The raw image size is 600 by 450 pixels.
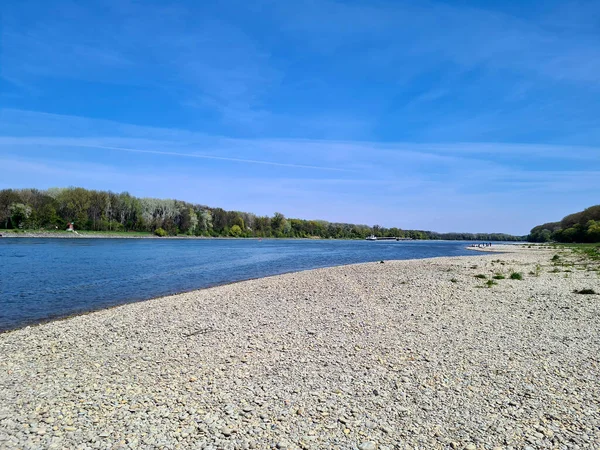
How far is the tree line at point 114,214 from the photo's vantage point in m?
87.6

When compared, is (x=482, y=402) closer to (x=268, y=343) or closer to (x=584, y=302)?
(x=268, y=343)

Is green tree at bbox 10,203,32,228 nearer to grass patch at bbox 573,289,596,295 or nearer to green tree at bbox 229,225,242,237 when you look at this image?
green tree at bbox 229,225,242,237

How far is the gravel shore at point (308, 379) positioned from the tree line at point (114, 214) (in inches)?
3740

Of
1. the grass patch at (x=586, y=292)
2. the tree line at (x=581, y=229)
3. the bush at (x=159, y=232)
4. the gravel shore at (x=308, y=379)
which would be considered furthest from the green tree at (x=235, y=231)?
the grass patch at (x=586, y=292)

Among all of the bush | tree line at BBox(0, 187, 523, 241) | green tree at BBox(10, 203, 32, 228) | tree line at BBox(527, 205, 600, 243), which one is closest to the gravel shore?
tree line at BBox(527, 205, 600, 243)

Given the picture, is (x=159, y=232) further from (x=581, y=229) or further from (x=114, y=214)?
(x=581, y=229)

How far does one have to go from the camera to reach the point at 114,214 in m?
106

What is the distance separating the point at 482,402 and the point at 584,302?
10740mm

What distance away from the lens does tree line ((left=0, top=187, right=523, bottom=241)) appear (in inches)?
3450

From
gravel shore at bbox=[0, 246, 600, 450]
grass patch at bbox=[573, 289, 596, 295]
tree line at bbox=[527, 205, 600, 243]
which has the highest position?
tree line at bbox=[527, 205, 600, 243]

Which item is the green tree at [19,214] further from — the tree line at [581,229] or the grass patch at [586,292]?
the tree line at [581,229]

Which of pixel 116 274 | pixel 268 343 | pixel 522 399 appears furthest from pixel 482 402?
pixel 116 274

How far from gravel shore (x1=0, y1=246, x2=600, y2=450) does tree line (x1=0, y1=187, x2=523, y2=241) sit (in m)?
95.0

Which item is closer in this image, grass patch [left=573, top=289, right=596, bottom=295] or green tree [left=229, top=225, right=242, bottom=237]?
grass patch [left=573, top=289, right=596, bottom=295]
